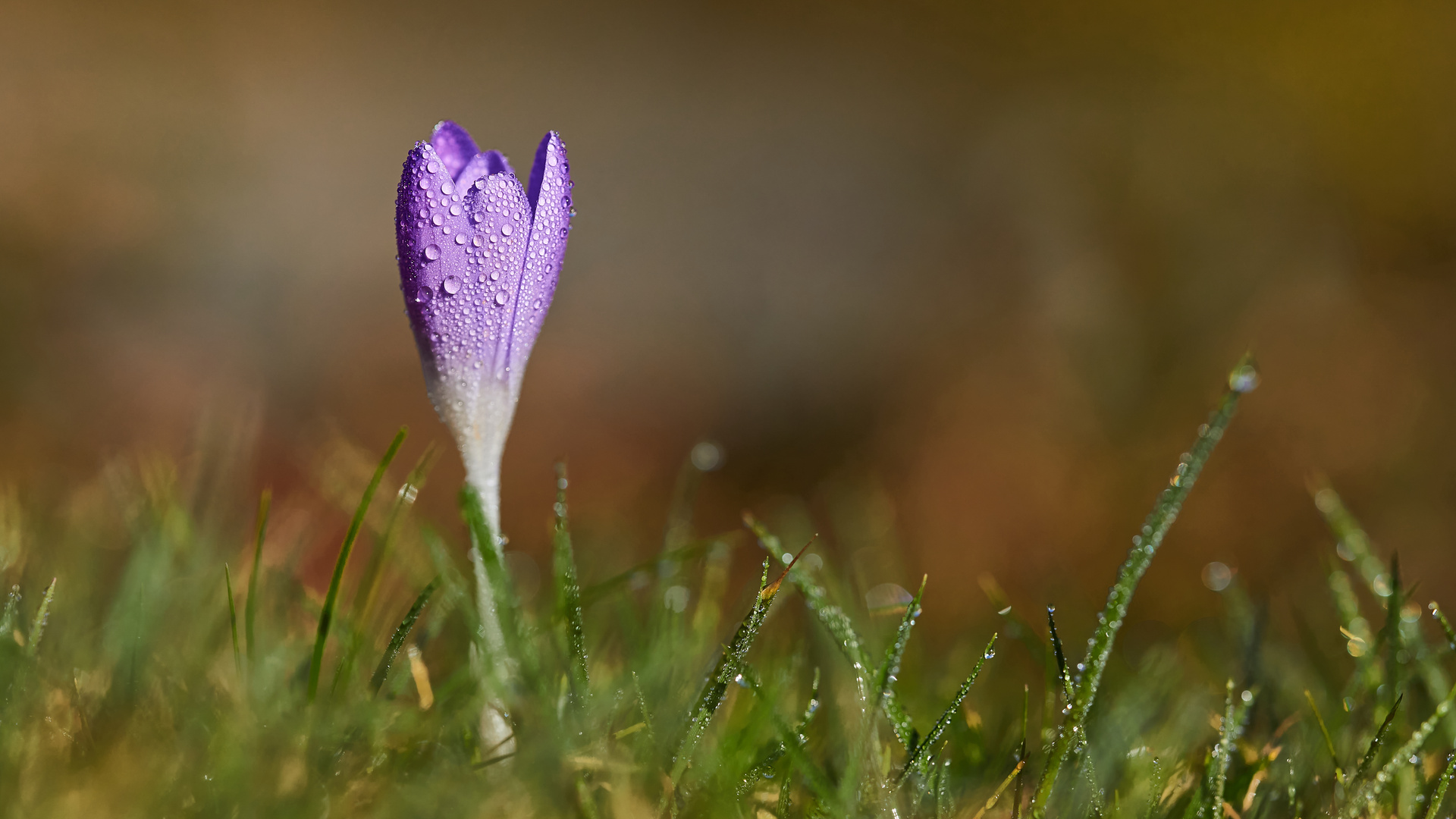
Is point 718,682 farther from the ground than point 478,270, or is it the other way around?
point 478,270

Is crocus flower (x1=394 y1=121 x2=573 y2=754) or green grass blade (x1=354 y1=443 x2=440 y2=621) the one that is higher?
crocus flower (x1=394 y1=121 x2=573 y2=754)

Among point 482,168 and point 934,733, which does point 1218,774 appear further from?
point 482,168

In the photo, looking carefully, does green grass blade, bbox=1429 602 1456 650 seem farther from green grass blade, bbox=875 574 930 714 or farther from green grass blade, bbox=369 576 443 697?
green grass blade, bbox=369 576 443 697

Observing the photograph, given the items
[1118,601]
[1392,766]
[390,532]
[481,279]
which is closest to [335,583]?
[390,532]

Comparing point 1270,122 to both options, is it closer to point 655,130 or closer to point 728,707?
point 655,130

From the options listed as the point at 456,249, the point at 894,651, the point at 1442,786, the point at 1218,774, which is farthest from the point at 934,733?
the point at 456,249

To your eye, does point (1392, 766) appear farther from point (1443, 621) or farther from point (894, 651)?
point (894, 651)

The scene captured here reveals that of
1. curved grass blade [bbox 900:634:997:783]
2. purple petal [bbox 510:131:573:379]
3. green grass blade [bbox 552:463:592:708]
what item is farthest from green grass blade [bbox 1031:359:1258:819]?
purple petal [bbox 510:131:573:379]
